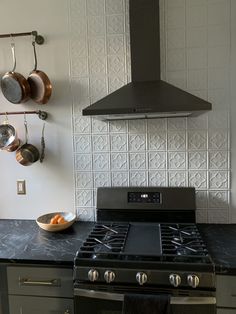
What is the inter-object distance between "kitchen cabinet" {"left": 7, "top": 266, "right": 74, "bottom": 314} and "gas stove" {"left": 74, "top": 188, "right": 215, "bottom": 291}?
0.44 feet

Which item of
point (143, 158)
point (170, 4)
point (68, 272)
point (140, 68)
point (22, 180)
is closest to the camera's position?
point (68, 272)

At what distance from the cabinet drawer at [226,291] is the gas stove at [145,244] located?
0.09 metres

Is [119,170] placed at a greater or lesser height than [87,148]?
lesser

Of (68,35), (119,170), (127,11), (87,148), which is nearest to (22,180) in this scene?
(87,148)

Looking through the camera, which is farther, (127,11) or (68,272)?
(127,11)

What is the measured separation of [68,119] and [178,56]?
2.64ft

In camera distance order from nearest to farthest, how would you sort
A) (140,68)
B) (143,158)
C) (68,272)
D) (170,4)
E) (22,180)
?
(68,272) < (140,68) < (170,4) < (143,158) < (22,180)

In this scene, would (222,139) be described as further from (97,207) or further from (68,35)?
(68,35)

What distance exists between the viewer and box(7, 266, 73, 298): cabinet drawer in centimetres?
144

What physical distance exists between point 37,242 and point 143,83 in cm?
107

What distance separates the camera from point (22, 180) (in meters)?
2.05

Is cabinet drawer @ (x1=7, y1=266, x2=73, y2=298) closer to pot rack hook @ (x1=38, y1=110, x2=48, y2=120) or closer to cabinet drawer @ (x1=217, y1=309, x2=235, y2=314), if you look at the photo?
cabinet drawer @ (x1=217, y1=309, x2=235, y2=314)

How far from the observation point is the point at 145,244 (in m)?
1.54

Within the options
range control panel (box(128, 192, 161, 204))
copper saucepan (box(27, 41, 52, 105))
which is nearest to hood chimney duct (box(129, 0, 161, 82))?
copper saucepan (box(27, 41, 52, 105))
